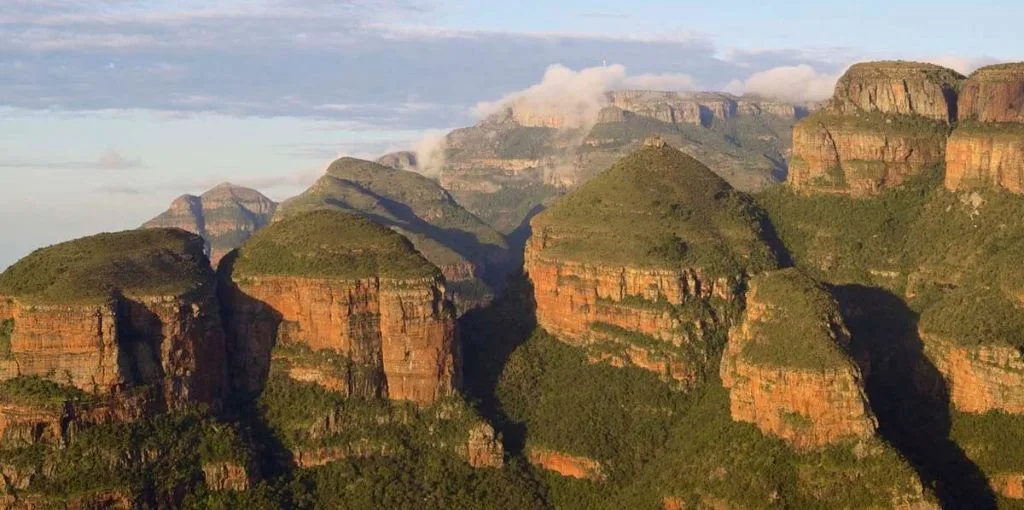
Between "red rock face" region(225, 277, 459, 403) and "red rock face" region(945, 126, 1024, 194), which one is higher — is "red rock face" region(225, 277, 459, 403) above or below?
below

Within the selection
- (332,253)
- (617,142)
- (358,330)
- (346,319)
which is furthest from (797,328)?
(617,142)

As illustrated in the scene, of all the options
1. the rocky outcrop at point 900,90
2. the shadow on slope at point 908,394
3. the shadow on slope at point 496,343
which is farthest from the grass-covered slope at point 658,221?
the rocky outcrop at point 900,90

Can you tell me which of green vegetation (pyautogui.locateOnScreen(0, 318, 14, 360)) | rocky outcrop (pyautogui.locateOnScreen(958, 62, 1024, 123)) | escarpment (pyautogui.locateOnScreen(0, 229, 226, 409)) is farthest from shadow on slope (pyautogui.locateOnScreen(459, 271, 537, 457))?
rocky outcrop (pyautogui.locateOnScreen(958, 62, 1024, 123))

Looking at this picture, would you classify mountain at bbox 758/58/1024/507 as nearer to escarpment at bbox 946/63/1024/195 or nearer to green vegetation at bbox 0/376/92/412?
escarpment at bbox 946/63/1024/195

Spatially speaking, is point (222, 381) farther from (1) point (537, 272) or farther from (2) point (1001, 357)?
(2) point (1001, 357)

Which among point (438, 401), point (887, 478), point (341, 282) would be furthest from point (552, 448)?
point (887, 478)

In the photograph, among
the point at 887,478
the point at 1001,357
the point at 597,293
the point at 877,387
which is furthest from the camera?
the point at 597,293

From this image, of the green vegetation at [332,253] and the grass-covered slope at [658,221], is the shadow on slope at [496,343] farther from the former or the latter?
the green vegetation at [332,253]
